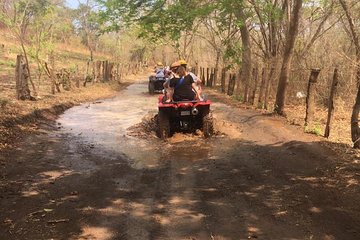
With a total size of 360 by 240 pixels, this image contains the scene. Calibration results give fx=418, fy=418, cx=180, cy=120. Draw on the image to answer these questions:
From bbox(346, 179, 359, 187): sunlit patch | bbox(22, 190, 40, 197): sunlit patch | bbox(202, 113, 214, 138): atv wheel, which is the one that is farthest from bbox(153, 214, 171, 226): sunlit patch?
bbox(202, 113, 214, 138): atv wheel

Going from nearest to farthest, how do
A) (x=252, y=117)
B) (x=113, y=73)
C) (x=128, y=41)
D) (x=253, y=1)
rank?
(x=252, y=117) < (x=253, y=1) < (x=113, y=73) < (x=128, y=41)

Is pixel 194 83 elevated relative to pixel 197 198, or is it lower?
elevated

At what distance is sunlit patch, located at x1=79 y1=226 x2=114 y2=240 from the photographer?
502 centimetres

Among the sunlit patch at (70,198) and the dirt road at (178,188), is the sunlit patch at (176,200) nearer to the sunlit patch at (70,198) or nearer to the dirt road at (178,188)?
the dirt road at (178,188)

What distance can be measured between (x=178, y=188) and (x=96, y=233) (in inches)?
78.1

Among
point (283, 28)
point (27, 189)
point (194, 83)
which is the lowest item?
point (27, 189)

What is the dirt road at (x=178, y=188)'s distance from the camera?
5.29m

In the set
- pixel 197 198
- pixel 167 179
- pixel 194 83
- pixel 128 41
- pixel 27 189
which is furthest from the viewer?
pixel 128 41

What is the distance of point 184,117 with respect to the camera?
1087 cm

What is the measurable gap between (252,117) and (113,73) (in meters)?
24.7

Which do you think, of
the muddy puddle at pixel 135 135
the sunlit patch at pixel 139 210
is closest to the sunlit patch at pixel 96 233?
the sunlit patch at pixel 139 210

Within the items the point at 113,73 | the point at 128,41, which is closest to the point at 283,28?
the point at 113,73

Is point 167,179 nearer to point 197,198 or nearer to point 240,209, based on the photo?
point 197,198

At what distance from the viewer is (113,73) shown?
37188mm
